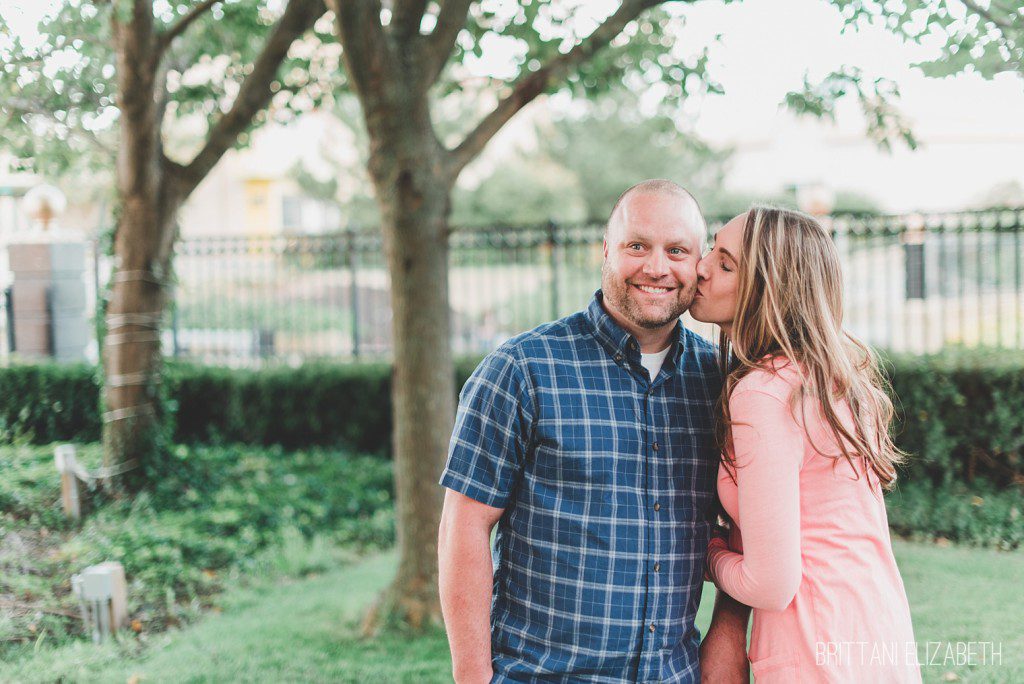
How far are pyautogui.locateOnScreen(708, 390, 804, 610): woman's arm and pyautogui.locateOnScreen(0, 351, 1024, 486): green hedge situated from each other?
2123 mm

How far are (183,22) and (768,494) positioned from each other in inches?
200

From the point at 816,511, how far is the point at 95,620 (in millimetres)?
3750

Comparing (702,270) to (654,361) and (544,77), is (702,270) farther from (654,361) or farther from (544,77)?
(544,77)

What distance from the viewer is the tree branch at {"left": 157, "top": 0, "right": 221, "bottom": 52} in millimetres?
5332

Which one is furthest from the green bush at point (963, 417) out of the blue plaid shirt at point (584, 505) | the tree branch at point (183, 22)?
the tree branch at point (183, 22)

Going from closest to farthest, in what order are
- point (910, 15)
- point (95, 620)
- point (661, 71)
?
point (910, 15)
point (95, 620)
point (661, 71)

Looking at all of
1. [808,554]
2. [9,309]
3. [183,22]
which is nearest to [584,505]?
[808,554]

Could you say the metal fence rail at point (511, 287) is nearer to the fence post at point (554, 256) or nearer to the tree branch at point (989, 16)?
the fence post at point (554, 256)

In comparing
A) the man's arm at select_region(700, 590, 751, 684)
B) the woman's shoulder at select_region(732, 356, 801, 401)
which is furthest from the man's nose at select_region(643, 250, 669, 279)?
the man's arm at select_region(700, 590, 751, 684)

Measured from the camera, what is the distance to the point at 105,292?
6723mm

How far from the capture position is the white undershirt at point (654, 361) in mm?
2438

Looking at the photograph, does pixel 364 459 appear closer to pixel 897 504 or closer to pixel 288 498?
pixel 288 498

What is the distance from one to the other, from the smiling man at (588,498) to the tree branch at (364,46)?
8.73ft

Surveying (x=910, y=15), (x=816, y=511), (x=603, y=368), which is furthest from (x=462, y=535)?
(x=910, y=15)
